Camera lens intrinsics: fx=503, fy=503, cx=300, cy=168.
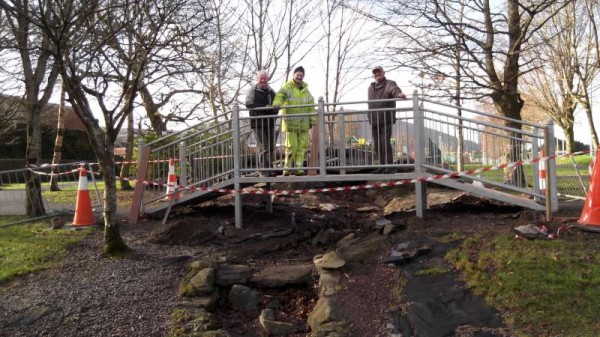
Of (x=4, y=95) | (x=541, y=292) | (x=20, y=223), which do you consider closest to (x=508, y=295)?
(x=541, y=292)

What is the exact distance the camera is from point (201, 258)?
695 cm

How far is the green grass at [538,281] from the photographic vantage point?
172 inches

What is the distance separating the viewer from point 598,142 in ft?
88.3

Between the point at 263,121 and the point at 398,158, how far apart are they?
236 cm

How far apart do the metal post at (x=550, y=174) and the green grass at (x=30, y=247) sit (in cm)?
667

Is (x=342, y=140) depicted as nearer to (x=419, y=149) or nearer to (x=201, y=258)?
(x=419, y=149)

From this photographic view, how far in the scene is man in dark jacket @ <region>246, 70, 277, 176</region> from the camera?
8.59m

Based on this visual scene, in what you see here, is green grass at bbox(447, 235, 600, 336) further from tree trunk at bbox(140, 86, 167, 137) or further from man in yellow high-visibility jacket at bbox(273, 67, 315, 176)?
tree trunk at bbox(140, 86, 167, 137)

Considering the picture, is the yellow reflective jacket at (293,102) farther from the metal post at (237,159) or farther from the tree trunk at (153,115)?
the tree trunk at (153,115)

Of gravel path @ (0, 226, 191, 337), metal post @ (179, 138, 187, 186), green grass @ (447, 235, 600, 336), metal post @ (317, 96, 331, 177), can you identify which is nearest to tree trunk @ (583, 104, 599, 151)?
metal post @ (317, 96, 331, 177)

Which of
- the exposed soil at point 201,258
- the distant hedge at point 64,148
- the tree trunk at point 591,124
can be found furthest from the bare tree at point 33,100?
the tree trunk at point 591,124

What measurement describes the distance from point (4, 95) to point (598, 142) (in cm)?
2742

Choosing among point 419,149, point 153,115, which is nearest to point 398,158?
point 419,149

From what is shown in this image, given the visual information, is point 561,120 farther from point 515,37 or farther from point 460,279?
point 460,279
